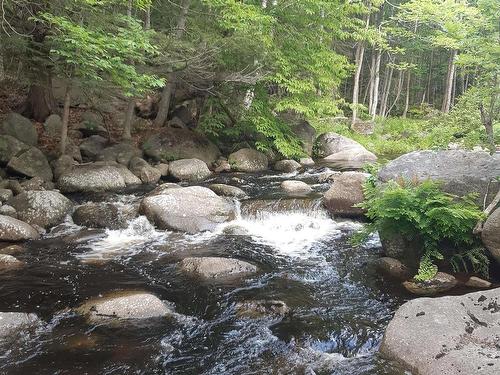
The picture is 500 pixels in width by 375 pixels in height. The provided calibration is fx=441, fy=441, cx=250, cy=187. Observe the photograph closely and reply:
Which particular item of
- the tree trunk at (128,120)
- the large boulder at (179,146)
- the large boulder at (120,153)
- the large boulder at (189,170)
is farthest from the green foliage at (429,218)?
the tree trunk at (128,120)

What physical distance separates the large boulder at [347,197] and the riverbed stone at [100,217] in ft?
15.1

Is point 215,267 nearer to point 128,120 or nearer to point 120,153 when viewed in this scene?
point 120,153

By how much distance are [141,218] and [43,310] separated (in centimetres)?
419

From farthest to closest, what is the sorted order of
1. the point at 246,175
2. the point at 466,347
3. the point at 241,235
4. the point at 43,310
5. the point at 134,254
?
the point at 246,175
the point at 241,235
the point at 134,254
the point at 43,310
the point at 466,347

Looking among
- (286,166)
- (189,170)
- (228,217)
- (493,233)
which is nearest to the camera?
(493,233)

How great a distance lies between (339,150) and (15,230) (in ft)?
46.8

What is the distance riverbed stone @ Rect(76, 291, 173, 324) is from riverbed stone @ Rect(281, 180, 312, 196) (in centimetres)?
673

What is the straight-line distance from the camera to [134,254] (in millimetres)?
7914

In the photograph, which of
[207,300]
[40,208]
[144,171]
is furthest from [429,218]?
[144,171]

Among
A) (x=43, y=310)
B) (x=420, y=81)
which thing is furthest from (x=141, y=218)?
(x=420, y=81)

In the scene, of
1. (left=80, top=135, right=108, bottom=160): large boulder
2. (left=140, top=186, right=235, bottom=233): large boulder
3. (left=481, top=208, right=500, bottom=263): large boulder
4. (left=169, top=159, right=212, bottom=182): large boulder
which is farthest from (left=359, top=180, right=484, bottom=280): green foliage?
(left=80, top=135, right=108, bottom=160): large boulder

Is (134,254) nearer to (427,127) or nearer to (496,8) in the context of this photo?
(427,127)

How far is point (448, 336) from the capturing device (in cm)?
438

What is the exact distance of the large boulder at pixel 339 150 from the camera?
18.4 meters
